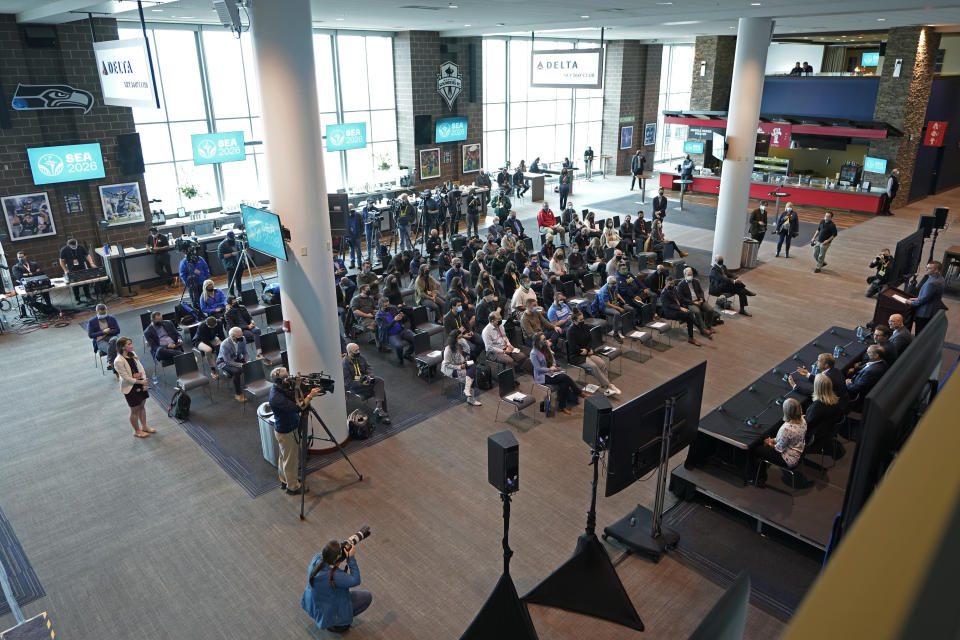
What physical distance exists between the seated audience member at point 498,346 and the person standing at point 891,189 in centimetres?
1751

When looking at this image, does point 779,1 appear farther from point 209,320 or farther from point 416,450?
point 209,320

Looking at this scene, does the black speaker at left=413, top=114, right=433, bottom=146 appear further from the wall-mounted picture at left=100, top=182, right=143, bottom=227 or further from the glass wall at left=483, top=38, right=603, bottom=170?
the wall-mounted picture at left=100, top=182, right=143, bottom=227

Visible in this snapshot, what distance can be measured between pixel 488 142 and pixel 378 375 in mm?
17666

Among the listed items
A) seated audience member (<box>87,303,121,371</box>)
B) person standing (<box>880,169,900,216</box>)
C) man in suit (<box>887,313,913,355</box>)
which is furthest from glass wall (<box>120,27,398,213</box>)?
person standing (<box>880,169,900,216</box>)

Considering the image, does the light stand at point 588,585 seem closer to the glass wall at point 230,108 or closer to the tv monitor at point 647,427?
the tv monitor at point 647,427

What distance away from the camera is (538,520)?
24.9 feet

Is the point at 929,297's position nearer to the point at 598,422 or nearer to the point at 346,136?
the point at 598,422

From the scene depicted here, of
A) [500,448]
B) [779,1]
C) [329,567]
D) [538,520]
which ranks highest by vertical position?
[779,1]

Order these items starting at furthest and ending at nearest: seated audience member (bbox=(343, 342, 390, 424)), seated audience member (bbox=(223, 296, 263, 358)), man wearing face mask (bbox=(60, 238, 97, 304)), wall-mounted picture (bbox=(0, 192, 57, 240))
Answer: man wearing face mask (bbox=(60, 238, 97, 304))
wall-mounted picture (bbox=(0, 192, 57, 240))
seated audience member (bbox=(223, 296, 263, 358))
seated audience member (bbox=(343, 342, 390, 424))

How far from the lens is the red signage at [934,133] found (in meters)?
23.5

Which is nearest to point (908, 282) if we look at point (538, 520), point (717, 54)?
point (538, 520)

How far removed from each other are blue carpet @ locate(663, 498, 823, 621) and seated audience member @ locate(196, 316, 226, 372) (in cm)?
741

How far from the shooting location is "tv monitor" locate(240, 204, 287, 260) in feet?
25.8

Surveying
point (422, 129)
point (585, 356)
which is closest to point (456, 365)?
point (585, 356)
